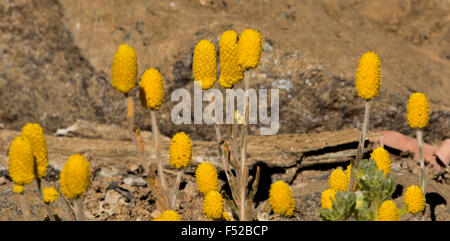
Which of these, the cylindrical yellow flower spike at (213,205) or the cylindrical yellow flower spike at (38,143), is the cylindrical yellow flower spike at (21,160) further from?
the cylindrical yellow flower spike at (213,205)

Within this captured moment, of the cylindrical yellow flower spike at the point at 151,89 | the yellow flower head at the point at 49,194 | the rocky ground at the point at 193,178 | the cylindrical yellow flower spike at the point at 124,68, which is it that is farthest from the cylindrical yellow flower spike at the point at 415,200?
the yellow flower head at the point at 49,194

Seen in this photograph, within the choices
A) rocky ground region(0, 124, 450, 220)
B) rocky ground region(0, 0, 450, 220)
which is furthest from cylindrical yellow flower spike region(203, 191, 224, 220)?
rocky ground region(0, 0, 450, 220)

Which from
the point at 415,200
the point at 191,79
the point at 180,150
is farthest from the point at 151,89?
the point at 191,79

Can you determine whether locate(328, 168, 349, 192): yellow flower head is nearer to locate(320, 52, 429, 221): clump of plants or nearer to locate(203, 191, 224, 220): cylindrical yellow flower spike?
locate(320, 52, 429, 221): clump of plants

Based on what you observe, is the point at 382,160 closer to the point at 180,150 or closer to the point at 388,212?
the point at 388,212

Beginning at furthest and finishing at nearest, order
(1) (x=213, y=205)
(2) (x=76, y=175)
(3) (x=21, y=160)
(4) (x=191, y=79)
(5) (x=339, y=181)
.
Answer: (4) (x=191, y=79) < (5) (x=339, y=181) < (1) (x=213, y=205) < (3) (x=21, y=160) < (2) (x=76, y=175)

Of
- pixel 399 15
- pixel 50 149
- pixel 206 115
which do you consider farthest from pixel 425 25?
pixel 50 149
